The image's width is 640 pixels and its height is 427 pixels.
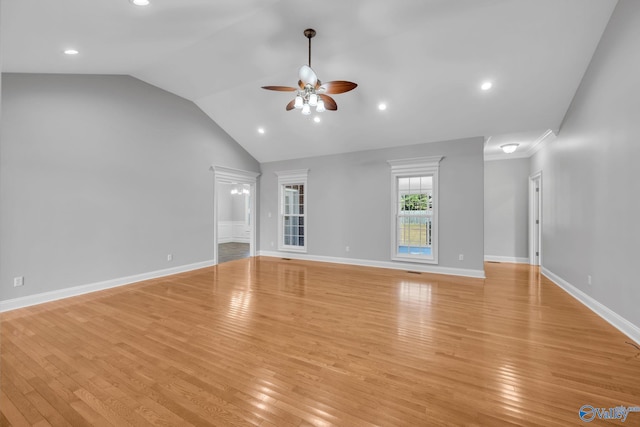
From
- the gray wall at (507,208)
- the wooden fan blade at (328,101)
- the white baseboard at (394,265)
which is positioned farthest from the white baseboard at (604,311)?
the wooden fan blade at (328,101)

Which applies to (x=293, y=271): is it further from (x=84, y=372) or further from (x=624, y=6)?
(x=624, y=6)

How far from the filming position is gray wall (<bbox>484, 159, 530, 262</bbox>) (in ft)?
22.7

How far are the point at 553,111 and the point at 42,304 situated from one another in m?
8.15

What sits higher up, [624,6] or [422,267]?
[624,6]

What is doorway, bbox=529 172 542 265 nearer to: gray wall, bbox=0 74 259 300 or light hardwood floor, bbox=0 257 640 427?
light hardwood floor, bbox=0 257 640 427

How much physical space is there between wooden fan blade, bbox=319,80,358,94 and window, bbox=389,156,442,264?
307 cm

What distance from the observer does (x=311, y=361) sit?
249 cm

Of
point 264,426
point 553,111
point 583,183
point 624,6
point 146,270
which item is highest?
point 624,6

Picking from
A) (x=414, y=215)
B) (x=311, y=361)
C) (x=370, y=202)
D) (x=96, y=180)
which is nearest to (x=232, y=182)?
(x=96, y=180)

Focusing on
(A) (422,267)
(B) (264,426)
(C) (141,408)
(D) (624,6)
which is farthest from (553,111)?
(C) (141,408)

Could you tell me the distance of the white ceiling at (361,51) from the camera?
121 inches

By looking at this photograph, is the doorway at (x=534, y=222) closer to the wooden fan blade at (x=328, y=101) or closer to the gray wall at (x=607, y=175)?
the gray wall at (x=607, y=175)

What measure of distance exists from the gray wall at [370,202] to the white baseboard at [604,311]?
4.16 feet

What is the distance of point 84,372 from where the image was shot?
7.64 ft
